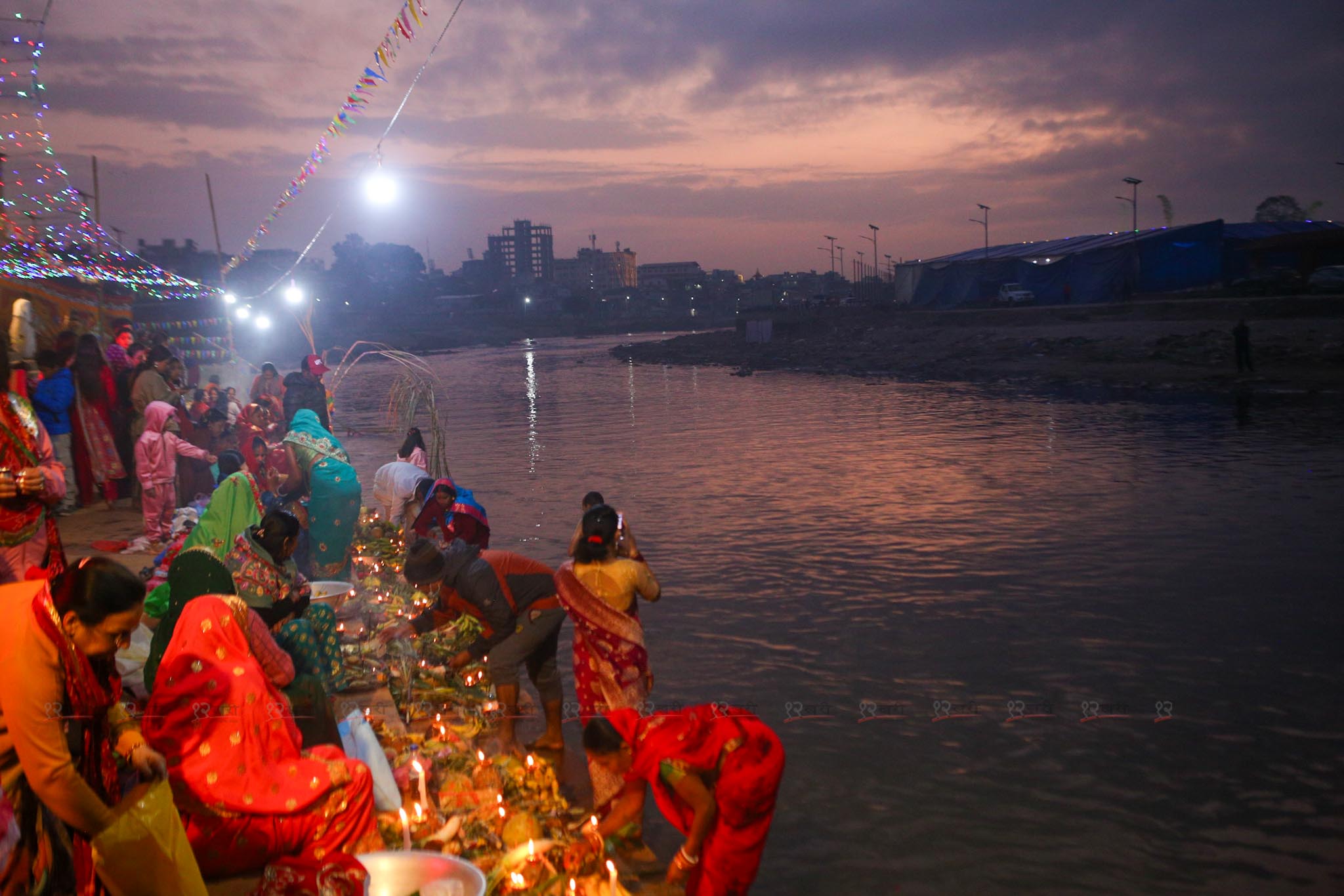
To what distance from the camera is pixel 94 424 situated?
963 cm

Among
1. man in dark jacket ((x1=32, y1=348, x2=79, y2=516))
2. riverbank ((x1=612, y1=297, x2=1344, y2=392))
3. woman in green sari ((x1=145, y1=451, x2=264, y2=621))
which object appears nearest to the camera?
woman in green sari ((x1=145, y1=451, x2=264, y2=621))

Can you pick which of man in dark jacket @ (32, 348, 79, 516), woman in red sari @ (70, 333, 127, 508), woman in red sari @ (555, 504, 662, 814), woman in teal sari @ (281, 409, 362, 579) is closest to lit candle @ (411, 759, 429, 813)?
woman in red sari @ (555, 504, 662, 814)

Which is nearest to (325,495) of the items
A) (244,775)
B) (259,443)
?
(259,443)

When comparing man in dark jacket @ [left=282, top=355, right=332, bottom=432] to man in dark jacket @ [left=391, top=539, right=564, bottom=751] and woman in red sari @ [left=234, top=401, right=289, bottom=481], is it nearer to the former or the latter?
woman in red sari @ [left=234, top=401, right=289, bottom=481]

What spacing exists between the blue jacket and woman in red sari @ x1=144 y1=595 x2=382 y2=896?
268 inches

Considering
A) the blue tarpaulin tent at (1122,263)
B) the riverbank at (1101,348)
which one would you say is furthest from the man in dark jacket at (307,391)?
the blue tarpaulin tent at (1122,263)

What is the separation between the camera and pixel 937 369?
34.5 m

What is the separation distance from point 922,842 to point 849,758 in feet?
2.78

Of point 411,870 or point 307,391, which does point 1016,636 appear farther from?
point 307,391

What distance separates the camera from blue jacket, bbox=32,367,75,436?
8.82 m

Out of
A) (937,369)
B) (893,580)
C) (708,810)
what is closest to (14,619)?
(708,810)

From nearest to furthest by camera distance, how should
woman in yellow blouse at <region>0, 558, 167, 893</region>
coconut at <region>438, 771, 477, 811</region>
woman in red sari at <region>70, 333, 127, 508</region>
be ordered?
woman in yellow blouse at <region>0, 558, 167, 893</region>, coconut at <region>438, 771, 477, 811</region>, woman in red sari at <region>70, 333, 127, 508</region>

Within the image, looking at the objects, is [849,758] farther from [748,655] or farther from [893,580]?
[893,580]

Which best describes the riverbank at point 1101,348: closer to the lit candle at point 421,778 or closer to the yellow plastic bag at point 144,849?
the lit candle at point 421,778
